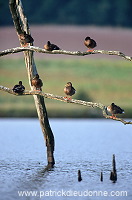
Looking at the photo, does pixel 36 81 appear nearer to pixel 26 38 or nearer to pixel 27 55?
pixel 27 55

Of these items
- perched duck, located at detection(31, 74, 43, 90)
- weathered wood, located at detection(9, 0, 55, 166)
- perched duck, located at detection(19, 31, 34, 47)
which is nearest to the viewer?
perched duck, located at detection(19, 31, 34, 47)

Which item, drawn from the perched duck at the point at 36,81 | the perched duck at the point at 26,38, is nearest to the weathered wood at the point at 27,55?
the perched duck at the point at 36,81

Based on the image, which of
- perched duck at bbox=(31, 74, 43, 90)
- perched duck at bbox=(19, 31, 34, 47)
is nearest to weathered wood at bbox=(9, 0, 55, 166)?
perched duck at bbox=(31, 74, 43, 90)

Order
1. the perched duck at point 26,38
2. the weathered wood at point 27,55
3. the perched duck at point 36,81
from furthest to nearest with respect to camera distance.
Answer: the weathered wood at point 27,55
the perched duck at point 36,81
the perched duck at point 26,38

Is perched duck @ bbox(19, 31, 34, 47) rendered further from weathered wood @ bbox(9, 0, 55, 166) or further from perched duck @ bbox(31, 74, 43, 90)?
perched duck @ bbox(31, 74, 43, 90)

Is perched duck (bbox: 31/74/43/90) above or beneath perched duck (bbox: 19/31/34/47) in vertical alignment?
beneath

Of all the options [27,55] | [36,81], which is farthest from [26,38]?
[36,81]

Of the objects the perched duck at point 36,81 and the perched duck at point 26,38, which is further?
the perched duck at point 36,81

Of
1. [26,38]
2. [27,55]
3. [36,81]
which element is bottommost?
[36,81]

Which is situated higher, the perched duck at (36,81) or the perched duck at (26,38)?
the perched duck at (26,38)

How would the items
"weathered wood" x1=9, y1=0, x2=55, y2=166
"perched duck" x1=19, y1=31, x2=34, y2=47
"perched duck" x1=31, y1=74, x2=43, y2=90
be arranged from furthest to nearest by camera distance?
"weathered wood" x1=9, y1=0, x2=55, y2=166 → "perched duck" x1=31, y1=74, x2=43, y2=90 → "perched duck" x1=19, y1=31, x2=34, y2=47

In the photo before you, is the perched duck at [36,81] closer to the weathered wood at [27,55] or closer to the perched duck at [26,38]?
the weathered wood at [27,55]

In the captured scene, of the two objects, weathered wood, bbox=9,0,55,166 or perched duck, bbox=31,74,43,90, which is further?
weathered wood, bbox=9,0,55,166

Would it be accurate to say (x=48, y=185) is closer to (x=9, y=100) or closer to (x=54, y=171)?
(x=54, y=171)
